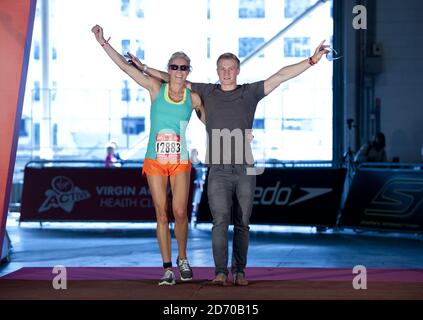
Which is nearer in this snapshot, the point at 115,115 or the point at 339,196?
the point at 339,196

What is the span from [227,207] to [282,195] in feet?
29.0

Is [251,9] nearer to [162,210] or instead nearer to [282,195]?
[282,195]

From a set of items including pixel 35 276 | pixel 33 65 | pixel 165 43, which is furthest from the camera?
pixel 33 65

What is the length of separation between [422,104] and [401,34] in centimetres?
152

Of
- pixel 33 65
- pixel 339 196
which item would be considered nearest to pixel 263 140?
pixel 339 196

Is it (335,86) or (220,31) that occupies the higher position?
(220,31)

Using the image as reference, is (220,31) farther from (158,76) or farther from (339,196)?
(158,76)

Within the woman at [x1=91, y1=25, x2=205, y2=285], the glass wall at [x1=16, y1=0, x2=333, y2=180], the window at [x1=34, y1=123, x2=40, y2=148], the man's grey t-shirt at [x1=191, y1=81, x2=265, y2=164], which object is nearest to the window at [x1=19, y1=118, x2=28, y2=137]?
the glass wall at [x1=16, y1=0, x2=333, y2=180]

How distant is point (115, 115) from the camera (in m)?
22.2

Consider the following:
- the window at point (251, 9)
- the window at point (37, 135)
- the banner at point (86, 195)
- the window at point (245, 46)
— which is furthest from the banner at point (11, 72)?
the window at point (251, 9)

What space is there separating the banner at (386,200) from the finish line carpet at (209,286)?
596 centimetres

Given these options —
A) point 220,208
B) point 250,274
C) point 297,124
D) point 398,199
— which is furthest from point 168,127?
point 297,124

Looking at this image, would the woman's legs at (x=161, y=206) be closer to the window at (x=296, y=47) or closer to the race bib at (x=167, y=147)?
the race bib at (x=167, y=147)

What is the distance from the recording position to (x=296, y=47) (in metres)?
24.9
